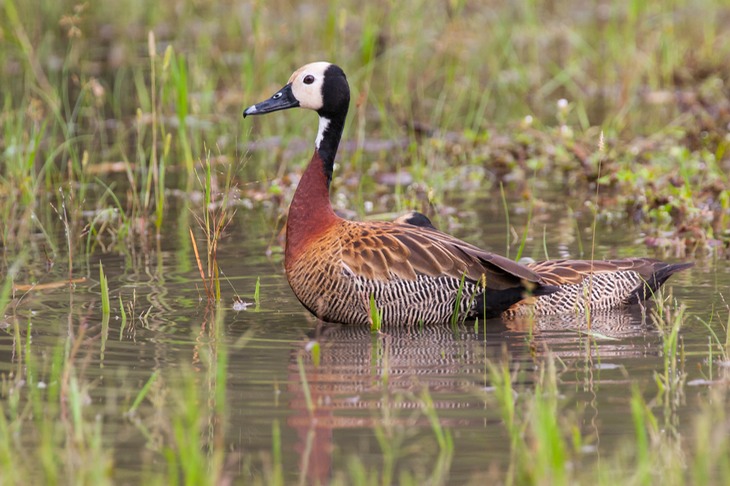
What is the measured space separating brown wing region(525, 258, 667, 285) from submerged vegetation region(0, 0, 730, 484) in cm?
28

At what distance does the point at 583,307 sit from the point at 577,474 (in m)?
3.42

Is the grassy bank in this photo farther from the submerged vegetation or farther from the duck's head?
the duck's head

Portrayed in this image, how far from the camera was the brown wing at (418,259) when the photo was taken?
26.4ft

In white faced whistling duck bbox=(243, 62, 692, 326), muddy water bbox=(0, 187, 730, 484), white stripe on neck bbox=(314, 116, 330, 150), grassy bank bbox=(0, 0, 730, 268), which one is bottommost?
muddy water bbox=(0, 187, 730, 484)

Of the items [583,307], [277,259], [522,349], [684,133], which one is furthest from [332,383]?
[684,133]

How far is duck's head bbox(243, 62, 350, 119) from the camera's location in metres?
8.73

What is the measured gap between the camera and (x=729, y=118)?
12.9 m

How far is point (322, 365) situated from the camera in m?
6.97

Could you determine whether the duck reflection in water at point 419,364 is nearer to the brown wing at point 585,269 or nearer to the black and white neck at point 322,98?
the brown wing at point 585,269

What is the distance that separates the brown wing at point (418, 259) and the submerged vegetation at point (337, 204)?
42cm

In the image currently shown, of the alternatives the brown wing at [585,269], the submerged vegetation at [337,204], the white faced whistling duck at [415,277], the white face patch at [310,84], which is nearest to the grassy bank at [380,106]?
the submerged vegetation at [337,204]

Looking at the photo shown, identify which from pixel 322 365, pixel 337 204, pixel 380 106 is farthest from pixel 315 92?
pixel 380 106

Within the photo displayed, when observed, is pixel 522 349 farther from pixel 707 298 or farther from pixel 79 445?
pixel 79 445

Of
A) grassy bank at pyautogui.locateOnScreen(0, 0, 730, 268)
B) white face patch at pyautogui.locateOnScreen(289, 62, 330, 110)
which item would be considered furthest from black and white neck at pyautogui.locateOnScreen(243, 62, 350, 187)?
grassy bank at pyautogui.locateOnScreen(0, 0, 730, 268)
